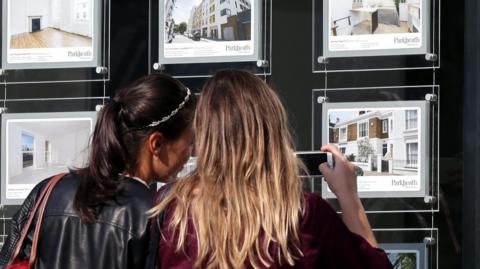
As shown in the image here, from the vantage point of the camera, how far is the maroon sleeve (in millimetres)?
2098

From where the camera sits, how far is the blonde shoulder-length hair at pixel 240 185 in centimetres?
209

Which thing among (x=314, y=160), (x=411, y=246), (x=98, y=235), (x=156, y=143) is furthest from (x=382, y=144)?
(x=98, y=235)

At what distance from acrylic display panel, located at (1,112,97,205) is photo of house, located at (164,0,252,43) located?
48 cm

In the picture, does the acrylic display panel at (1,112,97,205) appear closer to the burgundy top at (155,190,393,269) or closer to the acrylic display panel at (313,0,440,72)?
the acrylic display panel at (313,0,440,72)

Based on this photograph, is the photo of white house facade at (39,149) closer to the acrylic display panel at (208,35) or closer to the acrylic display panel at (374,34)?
the acrylic display panel at (208,35)

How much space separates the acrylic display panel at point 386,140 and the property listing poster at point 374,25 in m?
0.17

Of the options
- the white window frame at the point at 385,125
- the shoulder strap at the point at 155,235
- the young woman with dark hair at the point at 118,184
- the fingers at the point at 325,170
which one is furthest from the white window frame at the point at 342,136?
the shoulder strap at the point at 155,235

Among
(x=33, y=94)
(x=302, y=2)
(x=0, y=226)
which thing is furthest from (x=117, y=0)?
(x=0, y=226)

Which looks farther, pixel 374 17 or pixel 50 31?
pixel 50 31

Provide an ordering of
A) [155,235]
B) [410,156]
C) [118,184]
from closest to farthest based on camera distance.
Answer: [155,235]
[118,184]
[410,156]

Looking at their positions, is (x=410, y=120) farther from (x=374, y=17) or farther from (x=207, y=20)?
(x=207, y=20)

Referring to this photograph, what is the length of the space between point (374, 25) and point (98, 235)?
1400mm

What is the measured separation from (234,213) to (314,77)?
1.22m

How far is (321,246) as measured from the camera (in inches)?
83.0
